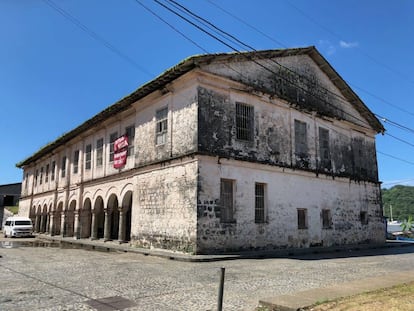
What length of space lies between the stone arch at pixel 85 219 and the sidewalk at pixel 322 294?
20761 mm

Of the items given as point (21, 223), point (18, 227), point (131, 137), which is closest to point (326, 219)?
point (131, 137)

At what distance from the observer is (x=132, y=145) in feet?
64.5

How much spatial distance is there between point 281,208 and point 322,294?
1108 cm

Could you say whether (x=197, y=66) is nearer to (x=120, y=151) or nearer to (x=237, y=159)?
(x=237, y=159)

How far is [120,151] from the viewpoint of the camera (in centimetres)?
2064

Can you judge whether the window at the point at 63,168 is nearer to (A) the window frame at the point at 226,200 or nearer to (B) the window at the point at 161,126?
(B) the window at the point at 161,126

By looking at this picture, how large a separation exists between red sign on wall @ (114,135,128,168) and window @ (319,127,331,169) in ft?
35.8

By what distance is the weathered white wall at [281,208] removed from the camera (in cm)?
1447

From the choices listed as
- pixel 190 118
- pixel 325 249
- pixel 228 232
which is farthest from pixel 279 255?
pixel 190 118

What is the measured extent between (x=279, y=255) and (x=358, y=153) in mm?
11347

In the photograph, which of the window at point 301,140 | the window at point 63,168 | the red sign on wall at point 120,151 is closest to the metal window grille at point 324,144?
the window at point 301,140

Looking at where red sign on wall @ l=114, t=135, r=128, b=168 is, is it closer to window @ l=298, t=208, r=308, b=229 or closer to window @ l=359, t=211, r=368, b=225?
window @ l=298, t=208, r=308, b=229

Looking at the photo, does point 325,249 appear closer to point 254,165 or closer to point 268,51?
point 254,165

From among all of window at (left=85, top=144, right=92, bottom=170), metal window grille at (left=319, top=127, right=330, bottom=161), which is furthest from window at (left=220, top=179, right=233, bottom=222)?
window at (left=85, top=144, right=92, bottom=170)
